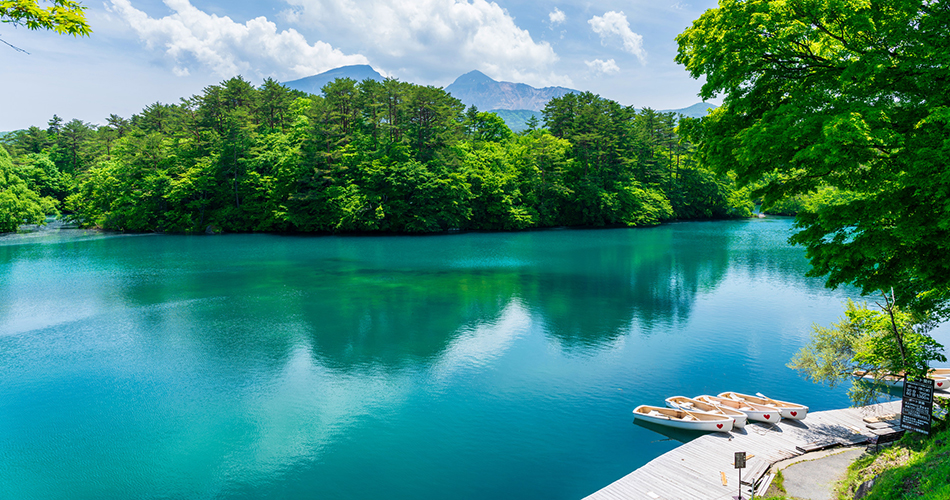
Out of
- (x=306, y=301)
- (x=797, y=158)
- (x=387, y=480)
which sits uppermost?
(x=797, y=158)

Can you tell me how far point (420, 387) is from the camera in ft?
54.9

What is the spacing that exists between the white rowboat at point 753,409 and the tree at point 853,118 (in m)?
4.54

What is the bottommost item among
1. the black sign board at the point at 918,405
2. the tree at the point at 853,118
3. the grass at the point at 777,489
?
the grass at the point at 777,489

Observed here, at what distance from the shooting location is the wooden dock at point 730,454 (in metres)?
10.5

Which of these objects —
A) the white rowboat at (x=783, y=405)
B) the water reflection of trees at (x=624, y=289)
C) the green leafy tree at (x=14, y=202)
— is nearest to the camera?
the white rowboat at (x=783, y=405)

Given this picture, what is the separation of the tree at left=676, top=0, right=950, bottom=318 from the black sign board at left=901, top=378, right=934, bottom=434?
7.32 ft

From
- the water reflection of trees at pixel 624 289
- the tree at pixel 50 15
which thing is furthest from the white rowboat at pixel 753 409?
the tree at pixel 50 15

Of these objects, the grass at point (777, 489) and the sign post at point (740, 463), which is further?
the sign post at point (740, 463)

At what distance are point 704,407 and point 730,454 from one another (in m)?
2.33

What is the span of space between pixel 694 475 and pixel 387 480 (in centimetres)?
684

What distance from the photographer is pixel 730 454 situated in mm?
12070

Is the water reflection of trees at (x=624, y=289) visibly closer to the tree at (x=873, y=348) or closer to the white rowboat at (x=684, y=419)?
the white rowboat at (x=684, y=419)

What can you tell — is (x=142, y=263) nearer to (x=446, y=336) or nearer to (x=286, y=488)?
(x=446, y=336)

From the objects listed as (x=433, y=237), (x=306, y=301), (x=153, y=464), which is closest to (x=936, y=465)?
(x=153, y=464)
